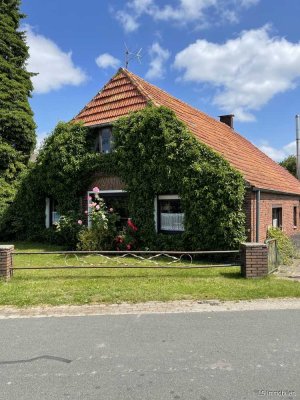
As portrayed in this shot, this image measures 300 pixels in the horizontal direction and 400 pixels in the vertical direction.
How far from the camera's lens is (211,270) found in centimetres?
1020

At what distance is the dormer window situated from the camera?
1561 centimetres

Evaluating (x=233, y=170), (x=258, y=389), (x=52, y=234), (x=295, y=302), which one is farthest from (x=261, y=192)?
(x=258, y=389)

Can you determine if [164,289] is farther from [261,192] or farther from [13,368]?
[261,192]

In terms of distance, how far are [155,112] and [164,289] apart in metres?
7.17

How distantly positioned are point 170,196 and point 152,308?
6937 millimetres

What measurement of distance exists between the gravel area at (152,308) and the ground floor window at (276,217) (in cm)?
860

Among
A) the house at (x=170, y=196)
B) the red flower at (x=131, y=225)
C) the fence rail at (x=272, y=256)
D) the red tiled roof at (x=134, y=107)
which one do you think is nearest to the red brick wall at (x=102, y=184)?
the house at (x=170, y=196)

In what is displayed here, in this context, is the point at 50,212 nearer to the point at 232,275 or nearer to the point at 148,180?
the point at 148,180

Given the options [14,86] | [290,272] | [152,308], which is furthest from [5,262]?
[14,86]

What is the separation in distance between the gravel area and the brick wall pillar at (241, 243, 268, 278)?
1.65m

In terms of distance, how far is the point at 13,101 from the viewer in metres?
22.0

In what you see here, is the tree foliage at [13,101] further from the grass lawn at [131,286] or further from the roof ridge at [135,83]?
the grass lawn at [131,286]

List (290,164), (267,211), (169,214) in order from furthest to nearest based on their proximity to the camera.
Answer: (290,164)
(267,211)
(169,214)

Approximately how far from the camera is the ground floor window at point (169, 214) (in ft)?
44.0
